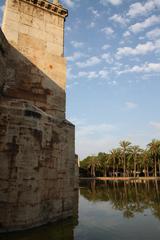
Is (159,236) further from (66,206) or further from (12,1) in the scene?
(12,1)

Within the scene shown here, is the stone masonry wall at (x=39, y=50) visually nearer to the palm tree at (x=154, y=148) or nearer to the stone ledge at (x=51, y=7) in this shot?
the stone ledge at (x=51, y=7)

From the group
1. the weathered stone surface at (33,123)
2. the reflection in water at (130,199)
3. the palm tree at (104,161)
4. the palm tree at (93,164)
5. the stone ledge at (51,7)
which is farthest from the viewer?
Result: the palm tree at (93,164)

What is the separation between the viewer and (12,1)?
34.3 feet

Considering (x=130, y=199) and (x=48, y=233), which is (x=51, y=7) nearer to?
(x=48, y=233)

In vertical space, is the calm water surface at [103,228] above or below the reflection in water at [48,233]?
below

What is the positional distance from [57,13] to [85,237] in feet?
32.9

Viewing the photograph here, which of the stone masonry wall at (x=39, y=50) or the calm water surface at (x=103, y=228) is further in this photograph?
the stone masonry wall at (x=39, y=50)

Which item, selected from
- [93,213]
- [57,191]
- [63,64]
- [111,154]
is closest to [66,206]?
[57,191]

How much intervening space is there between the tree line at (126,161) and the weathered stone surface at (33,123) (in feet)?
140

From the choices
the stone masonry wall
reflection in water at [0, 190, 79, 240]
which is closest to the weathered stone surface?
the stone masonry wall

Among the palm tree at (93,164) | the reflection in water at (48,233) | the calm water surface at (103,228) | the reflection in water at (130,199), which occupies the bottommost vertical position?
the reflection in water at (130,199)

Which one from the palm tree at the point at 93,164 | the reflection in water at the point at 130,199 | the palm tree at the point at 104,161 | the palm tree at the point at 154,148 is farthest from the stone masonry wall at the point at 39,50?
the palm tree at the point at 93,164

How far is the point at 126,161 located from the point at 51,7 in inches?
1949

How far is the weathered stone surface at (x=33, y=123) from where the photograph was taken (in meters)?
7.64
